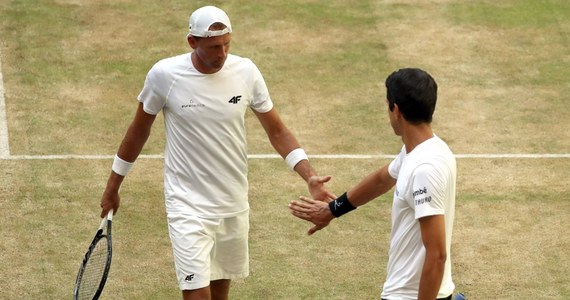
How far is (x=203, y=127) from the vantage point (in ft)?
28.7

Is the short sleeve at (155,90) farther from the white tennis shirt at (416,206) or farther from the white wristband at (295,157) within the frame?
the white tennis shirt at (416,206)

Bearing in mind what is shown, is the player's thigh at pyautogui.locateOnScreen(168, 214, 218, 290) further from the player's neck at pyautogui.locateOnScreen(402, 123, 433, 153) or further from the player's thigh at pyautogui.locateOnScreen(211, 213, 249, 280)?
the player's neck at pyautogui.locateOnScreen(402, 123, 433, 153)

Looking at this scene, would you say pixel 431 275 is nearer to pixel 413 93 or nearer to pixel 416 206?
pixel 416 206

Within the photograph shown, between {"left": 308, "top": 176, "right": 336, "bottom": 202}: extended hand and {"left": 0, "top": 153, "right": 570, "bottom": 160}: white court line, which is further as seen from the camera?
{"left": 0, "top": 153, "right": 570, "bottom": 160}: white court line

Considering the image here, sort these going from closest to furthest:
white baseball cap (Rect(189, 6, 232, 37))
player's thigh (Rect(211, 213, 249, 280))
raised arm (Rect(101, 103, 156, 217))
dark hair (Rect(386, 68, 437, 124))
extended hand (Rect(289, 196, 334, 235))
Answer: dark hair (Rect(386, 68, 437, 124)) < extended hand (Rect(289, 196, 334, 235)) < white baseball cap (Rect(189, 6, 232, 37)) < raised arm (Rect(101, 103, 156, 217)) < player's thigh (Rect(211, 213, 249, 280))

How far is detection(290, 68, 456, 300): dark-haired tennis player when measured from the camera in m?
6.92

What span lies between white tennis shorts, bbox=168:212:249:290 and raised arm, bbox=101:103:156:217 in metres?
0.51

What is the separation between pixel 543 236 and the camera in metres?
11.6

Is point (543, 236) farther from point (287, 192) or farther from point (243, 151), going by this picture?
point (243, 151)

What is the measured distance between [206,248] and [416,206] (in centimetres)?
234

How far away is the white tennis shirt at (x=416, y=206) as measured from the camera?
6.96m

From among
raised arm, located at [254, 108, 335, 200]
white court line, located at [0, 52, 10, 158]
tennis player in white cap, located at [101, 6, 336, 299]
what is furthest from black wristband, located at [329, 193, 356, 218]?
white court line, located at [0, 52, 10, 158]

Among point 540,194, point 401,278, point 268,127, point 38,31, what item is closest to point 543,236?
point 540,194

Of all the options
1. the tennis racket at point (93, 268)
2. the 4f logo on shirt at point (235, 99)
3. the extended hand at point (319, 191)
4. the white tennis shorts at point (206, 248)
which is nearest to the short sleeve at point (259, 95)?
the 4f logo on shirt at point (235, 99)
